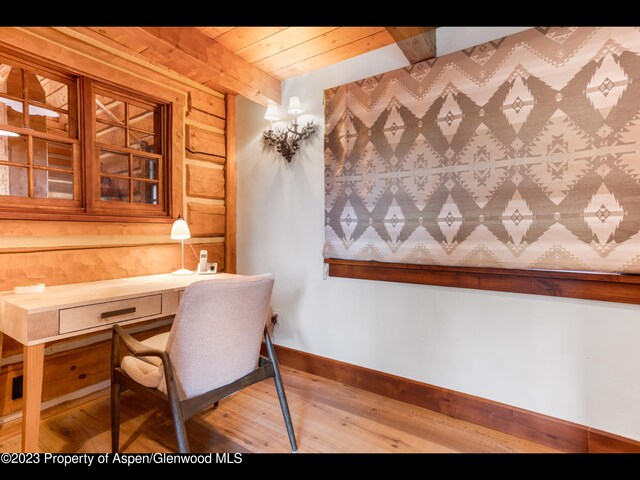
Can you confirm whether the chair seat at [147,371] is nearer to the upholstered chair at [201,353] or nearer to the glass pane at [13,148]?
the upholstered chair at [201,353]

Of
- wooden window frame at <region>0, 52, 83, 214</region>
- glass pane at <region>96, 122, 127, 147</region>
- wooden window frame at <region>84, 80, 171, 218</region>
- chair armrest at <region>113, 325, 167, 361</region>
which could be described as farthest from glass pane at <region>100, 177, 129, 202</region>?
chair armrest at <region>113, 325, 167, 361</region>

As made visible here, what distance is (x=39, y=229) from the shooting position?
6.07ft

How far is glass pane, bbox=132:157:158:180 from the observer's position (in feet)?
7.95

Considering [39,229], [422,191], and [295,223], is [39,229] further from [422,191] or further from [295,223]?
[422,191]

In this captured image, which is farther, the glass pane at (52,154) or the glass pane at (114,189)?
the glass pane at (114,189)

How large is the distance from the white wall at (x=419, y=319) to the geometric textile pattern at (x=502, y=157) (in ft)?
0.68

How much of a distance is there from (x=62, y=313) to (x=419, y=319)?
1.90m

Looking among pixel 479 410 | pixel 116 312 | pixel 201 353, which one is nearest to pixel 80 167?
pixel 116 312

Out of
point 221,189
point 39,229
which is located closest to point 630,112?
point 221,189

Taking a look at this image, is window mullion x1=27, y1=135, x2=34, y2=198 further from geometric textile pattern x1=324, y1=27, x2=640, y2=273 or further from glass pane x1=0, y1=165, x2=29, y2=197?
geometric textile pattern x1=324, y1=27, x2=640, y2=273

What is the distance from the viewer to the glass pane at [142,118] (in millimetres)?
2412

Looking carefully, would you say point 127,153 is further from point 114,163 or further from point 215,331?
point 215,331

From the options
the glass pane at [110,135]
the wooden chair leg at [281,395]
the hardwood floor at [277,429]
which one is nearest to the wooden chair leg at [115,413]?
the hardwood floor at [277,429]
